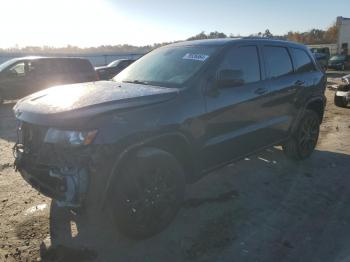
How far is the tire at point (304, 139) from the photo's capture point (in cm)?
586

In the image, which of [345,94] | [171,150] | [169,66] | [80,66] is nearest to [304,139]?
[169,66]

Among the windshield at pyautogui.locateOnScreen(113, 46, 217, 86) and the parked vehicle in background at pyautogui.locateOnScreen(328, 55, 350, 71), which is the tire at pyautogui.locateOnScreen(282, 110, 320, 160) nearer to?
the windshield at pyautogui.locateOnScreen(113, 46, 217, 86)

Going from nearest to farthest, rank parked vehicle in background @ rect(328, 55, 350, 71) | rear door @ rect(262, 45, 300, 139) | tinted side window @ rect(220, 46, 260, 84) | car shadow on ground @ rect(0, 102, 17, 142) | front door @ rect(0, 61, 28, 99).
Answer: tinted side window @ rect(220, 46, 260, 84) < rear door @ rect(262, 45, 300, 139) < car shadow on ground @ rect(0, 102, 17, 142) < front door @ rect(0, 61, 28, 99) < parked vehicle in background @ rect(328, 55, 350, 71)

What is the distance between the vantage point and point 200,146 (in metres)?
3.96

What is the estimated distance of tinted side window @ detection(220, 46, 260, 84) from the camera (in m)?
4.36

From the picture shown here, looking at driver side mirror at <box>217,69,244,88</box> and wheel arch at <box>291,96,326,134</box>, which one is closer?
driver side mirror at <box>217,69,244,88</box>

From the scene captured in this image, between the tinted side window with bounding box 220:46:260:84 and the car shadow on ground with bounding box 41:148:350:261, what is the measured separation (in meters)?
1.49

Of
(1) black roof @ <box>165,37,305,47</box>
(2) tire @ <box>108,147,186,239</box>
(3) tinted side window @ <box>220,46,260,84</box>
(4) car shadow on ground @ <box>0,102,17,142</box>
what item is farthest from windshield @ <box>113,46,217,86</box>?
(4) car shadow on ground @ <box>0,102,17,142</box>

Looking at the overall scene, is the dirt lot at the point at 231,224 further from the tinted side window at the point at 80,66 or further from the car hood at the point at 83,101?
the tinted side window at the point at 80,66

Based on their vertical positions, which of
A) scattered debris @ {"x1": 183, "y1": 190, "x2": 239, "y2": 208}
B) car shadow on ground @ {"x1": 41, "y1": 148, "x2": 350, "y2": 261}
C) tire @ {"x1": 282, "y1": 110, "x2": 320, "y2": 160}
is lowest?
car shadow on ground @ {"x1": 41, "y1": 148, "x2": 350, "y2": 261}

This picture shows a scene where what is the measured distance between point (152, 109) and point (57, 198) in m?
1.18

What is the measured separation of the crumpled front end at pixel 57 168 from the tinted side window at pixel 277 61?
9.74 feet

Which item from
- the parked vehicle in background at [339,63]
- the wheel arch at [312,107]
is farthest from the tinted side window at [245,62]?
the parked vehicle in background at [339,63]

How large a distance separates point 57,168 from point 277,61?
11.4ft
